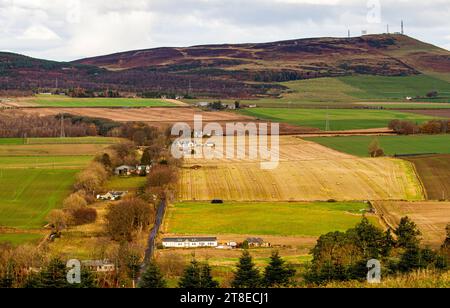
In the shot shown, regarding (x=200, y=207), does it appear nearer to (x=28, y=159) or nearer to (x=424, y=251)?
(x=424, y=251)

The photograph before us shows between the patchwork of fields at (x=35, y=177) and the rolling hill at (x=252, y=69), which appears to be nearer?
the patchwork of fields at (x=35, y=177)

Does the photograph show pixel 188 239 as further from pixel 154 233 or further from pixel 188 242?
pixel 154 233

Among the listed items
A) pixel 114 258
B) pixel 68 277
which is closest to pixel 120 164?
pixel 114 258

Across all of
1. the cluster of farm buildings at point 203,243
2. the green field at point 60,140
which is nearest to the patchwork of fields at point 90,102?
the green field at point 60,140

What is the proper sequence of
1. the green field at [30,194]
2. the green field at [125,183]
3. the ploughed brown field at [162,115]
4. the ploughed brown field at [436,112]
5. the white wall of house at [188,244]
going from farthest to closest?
the ploughed brown field at [436,112], the ploughed brown field at [162,115], the green field at [125,183], the green field at [30,194], the white wall of house at [188,244]

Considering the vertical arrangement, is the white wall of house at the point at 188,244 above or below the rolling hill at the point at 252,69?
below

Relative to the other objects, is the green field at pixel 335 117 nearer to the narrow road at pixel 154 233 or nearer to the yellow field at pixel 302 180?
the yellow field at pixel 302 180
